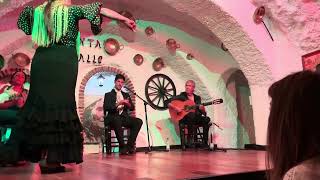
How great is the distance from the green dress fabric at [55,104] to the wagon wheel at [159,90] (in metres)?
4.00

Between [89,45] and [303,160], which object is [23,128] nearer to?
[303,160]

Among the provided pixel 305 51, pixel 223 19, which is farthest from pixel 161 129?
pixel 305 51

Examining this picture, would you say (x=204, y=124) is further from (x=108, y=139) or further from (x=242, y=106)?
(x=108, y=139)

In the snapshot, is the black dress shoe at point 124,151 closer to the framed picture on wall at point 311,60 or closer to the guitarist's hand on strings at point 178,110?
the guitarist's hand on strings at point 178,110

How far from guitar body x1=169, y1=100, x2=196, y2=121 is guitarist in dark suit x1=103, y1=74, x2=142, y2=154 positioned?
0.94m

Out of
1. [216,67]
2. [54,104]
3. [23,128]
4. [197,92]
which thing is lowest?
[23,128]

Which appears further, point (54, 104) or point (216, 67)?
point (216, 67)

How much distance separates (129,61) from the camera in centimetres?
632

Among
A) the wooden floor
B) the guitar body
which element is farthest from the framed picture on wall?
the guitar body

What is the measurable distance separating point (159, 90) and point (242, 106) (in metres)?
1.85

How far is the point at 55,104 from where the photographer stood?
7.50 feet

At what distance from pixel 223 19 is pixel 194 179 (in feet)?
10.7

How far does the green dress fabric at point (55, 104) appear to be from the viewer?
2238 mm

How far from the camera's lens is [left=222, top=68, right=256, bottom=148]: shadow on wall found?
7023 millimetres
